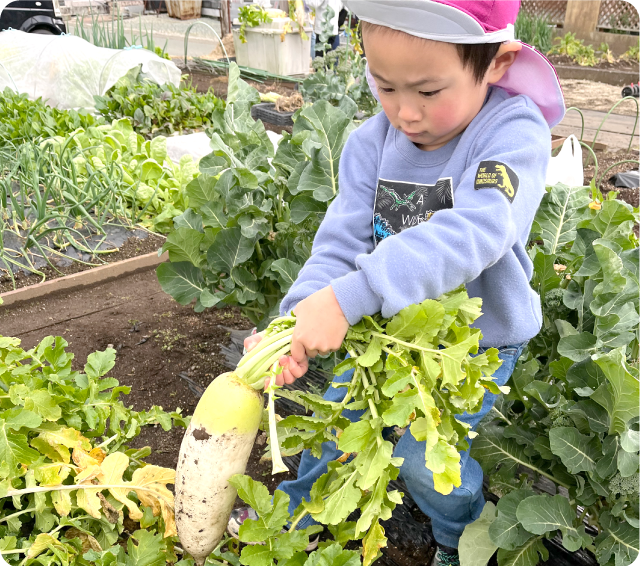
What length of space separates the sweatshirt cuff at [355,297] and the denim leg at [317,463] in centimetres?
50

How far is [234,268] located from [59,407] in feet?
2.97

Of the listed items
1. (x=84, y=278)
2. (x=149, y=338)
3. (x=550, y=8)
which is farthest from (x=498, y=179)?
(x=550, y=8)

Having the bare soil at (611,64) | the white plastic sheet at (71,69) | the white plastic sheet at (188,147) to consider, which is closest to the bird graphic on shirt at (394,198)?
the white plastic sheet at (188,147)

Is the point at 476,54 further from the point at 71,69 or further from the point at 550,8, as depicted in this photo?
the point at 550,8

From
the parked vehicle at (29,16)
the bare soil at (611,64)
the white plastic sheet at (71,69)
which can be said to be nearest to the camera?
the white plastic sheet at (71,69)

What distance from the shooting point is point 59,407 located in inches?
62.2

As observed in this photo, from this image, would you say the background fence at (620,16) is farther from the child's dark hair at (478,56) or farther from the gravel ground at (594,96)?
the child's dark hair at (478,56)

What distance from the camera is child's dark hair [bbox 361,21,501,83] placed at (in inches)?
53.6

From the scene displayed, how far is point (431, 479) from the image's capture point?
63.7 inches

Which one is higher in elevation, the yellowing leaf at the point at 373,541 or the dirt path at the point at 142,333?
the yellowing leaf at the point at 373,541

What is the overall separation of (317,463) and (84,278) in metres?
2.16

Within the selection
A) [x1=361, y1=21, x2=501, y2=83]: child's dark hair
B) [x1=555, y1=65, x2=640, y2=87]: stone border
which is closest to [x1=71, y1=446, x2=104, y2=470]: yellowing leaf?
[x1=361, y1=21, x2=501, y2=83]: child's dark hair

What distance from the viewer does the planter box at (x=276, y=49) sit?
915cm

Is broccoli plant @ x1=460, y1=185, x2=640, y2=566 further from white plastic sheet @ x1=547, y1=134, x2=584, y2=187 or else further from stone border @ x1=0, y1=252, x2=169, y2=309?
stone border @ x1=0, y1=252, x2=169, y2=309
